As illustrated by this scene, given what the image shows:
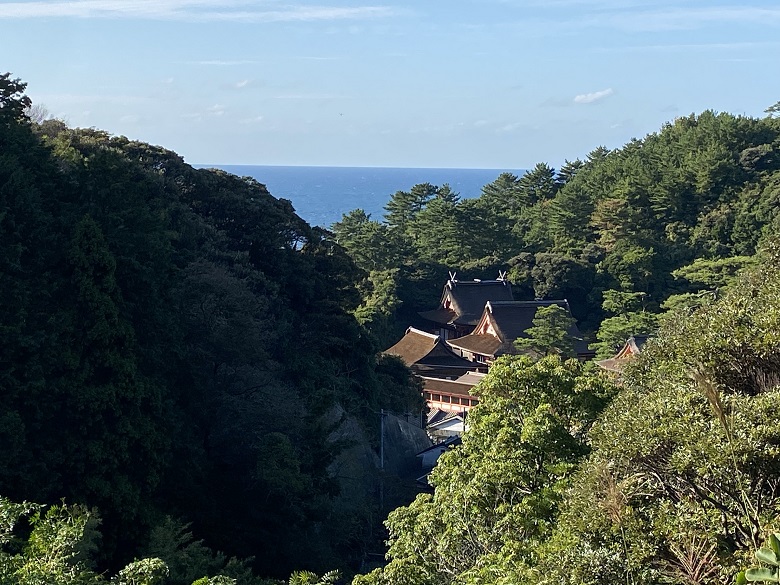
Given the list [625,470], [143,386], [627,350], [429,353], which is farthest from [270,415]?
[429,353]

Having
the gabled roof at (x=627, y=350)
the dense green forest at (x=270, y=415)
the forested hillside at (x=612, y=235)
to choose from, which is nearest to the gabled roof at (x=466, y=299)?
the forested hillside at (x=612, y=235)

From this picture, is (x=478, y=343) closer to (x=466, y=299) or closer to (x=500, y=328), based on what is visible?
(x=500, y=328)

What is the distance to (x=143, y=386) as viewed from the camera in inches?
478

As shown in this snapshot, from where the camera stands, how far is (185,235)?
17.9 meters

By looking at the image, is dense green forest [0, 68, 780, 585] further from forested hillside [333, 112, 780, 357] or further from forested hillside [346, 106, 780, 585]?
forested hillside [333, 112, 780, 357]

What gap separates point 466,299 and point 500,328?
4.12 metres

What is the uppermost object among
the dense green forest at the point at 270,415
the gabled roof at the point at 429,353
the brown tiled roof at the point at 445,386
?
the dense green forest at the point at 270,415

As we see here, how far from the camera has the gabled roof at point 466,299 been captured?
36094 mm

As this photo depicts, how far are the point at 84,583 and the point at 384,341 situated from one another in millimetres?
26241

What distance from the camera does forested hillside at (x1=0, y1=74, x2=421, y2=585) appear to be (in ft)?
37.0

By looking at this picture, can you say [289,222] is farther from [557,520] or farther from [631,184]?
[631,184]

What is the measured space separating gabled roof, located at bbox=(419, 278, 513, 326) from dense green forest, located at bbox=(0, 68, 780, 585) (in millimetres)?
8603

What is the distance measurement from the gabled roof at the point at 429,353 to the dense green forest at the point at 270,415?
3901 millimetres

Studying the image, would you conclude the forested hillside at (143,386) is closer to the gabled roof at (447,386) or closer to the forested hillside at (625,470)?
the forested hillside at (625,470)
